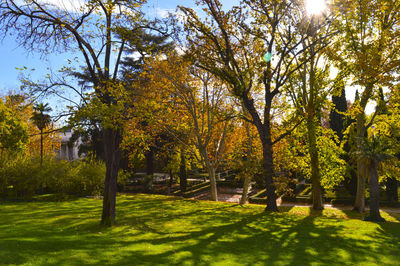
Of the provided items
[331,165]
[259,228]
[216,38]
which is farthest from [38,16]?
[331,165]

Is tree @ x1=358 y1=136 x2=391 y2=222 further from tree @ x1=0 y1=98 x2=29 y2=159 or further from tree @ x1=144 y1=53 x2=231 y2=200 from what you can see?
tree @ x1=0 y1=98 x2=29 y2=159

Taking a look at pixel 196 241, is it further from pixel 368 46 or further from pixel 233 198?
pixel 233 198

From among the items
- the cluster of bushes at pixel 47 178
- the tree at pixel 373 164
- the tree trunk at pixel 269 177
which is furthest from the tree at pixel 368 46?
the cluster of bushes at pixel 47 178

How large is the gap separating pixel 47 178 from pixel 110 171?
46.5 feet

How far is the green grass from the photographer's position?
7.30 meters

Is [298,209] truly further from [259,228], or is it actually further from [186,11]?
[186,11]

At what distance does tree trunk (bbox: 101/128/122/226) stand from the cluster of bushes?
516 inches

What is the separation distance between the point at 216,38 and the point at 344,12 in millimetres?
6463

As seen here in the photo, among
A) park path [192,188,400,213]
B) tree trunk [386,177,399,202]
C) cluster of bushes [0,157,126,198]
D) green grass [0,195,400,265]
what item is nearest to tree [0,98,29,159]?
A: cluster of bushes [0,157,126,198]

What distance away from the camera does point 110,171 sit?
11.2m

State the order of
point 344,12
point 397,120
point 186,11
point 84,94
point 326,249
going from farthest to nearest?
point 397,120, point 186,11, point 344,12, point 84,94, point 326,249

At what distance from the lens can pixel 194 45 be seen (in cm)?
1669

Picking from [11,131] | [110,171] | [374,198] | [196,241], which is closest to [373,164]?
[374,198]

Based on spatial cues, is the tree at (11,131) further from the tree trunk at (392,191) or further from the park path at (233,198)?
the tree trunk at (392,191)
